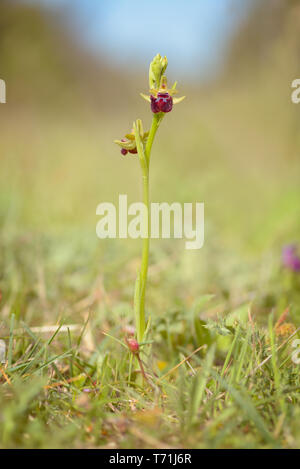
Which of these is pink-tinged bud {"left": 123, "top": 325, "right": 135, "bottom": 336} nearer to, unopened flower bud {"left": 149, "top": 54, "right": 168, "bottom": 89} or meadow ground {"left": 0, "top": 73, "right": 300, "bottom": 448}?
meadow ground {"left": 0, "top": 73, "right": 300, "bottom": 448}

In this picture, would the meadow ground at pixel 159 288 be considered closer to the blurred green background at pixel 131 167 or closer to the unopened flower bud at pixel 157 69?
the blurred green background at pixel 131 167

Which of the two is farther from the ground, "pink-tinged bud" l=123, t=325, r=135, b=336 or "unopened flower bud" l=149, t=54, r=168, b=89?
"unopened flower bud" l=149, t=54, r=168, b=89

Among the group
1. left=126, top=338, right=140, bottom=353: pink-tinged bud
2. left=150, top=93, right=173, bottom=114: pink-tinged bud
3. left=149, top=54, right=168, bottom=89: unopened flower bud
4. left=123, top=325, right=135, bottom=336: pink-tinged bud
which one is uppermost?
left=149, top=54, right=168, bottom=89: unopened flower bud

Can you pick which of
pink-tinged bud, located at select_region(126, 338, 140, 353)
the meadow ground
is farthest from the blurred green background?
pink-tinged bud, located at select_region(126, 338, 140, 353)

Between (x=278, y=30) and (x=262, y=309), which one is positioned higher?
(x=278, y=30)

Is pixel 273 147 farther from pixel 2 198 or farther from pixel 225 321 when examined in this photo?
pixel 225 321

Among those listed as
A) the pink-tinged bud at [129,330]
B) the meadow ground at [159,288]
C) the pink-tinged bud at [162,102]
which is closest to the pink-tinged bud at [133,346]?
the meadow ground at [159,288]

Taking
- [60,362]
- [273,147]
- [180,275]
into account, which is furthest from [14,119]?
[60,362]
